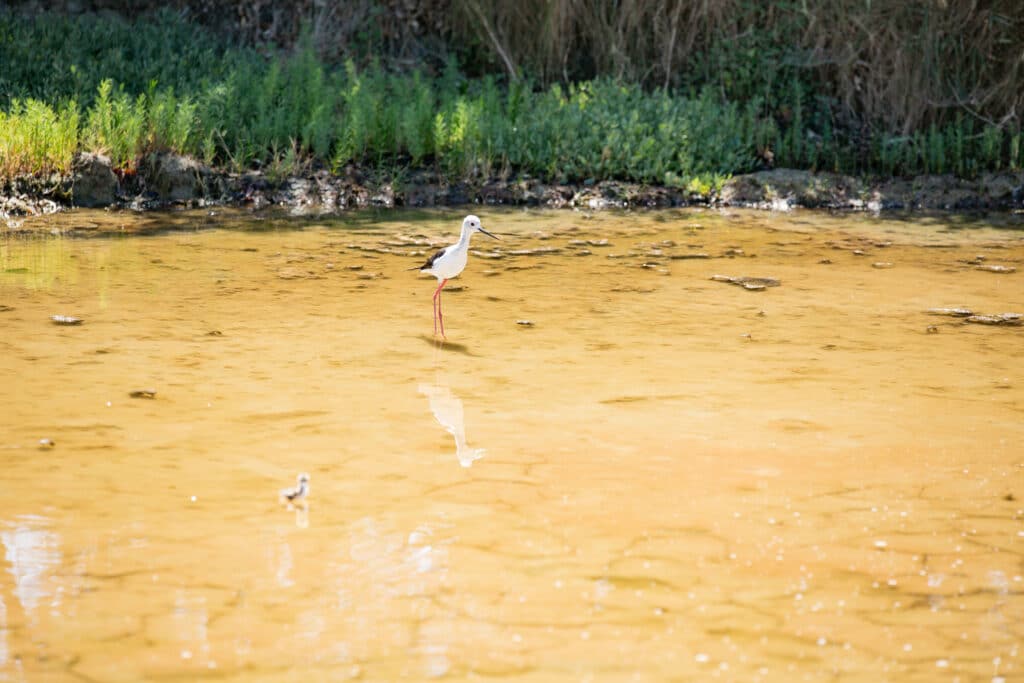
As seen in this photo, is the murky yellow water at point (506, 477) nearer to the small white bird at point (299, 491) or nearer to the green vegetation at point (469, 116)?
the small white bird at point (299, 491)

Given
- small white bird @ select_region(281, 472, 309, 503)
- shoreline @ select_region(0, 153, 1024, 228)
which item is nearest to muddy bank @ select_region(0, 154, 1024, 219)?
shoreline @ select_region(0, 153, 1024, 228)

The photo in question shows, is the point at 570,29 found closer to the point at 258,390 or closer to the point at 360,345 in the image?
the point at 360,345

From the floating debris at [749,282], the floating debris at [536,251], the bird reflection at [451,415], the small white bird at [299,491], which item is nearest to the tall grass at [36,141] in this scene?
the floating debris at [536,251]

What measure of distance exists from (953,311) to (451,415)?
3.48m

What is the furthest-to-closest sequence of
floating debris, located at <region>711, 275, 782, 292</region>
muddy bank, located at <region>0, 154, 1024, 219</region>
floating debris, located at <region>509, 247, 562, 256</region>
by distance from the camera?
muddy bank, located at <region>0, 154, 1024, 219</region> → floating debris, located at <region>509, 247, 562, 256</region> → floating debris, located at <region>711, 275, 782, 292</region>

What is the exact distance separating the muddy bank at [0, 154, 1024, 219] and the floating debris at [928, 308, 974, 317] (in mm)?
4122

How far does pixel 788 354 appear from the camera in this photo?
246 inches

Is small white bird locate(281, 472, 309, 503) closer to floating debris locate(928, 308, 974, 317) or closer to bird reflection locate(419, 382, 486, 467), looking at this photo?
bird reflection locate(419, 382, 486, 467)

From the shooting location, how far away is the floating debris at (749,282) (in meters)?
7.79

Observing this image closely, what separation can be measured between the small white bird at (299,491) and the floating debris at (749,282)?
431cm

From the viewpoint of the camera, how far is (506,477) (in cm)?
449

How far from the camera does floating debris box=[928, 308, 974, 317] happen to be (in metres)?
7.10

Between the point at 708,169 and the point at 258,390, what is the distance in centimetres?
730

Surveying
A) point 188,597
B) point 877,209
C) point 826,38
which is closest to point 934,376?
point 188,597
